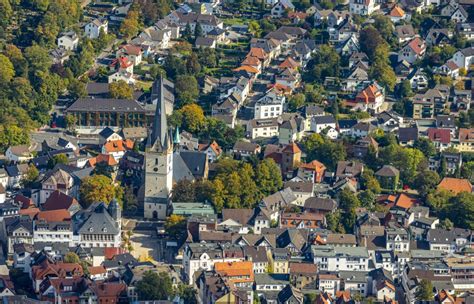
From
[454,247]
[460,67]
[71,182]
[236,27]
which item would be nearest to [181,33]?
[236,27]

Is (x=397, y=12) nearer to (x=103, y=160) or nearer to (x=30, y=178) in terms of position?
(x=103, y=160)

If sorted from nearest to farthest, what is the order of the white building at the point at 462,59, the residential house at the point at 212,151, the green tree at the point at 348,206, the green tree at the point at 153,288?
the green tree at the point at 153,288, the green tree at the point at 348,206, the residential house at the point at 212,151, the white building at the point at 462,59

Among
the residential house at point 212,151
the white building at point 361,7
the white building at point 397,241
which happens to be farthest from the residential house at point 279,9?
the white building at point 397,241

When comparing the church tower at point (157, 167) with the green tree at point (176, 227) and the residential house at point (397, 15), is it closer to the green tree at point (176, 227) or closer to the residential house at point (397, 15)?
the green tree at point (176, 227)

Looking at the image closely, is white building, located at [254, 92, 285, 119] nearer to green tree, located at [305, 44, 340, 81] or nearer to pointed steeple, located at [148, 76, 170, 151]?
green tree, located at [305, 44, 340, 81]

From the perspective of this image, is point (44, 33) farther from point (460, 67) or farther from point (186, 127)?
point (460, 67)

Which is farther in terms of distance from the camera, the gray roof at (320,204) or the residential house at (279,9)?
the residential house at (279,9)

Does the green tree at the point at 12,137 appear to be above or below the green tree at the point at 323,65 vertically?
below
